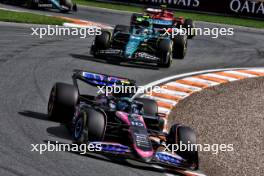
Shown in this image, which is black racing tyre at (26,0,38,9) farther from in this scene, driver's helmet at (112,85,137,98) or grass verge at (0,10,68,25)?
driver's helmet at (112,85,137,98)

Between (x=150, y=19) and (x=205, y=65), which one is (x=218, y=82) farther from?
(x=150, y=19)

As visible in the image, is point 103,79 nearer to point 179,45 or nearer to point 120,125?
point 120,125

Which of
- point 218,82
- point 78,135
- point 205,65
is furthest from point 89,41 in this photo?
point 78,135

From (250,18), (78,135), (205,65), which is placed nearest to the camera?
(78,135)

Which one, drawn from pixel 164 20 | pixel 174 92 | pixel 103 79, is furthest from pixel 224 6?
pixel 103 79

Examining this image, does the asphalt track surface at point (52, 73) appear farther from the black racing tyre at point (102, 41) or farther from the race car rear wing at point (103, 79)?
the race car rear wing at point (103, 79)

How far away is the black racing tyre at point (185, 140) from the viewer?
11.7 meters

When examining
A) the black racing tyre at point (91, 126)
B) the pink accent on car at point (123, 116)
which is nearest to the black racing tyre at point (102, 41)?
the pink accent on car at point (123, 116)

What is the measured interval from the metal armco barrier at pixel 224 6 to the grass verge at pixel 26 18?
1207 cm

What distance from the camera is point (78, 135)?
12109mm

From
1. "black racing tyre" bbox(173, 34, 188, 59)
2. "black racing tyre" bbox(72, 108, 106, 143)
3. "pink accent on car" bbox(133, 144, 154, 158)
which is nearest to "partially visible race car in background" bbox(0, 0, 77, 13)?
"black racing tyre" bbox(173, 34, 188, 59)

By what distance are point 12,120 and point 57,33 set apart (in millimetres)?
14867

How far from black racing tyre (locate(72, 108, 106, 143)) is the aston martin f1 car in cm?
911

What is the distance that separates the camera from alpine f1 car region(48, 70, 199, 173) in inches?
452
